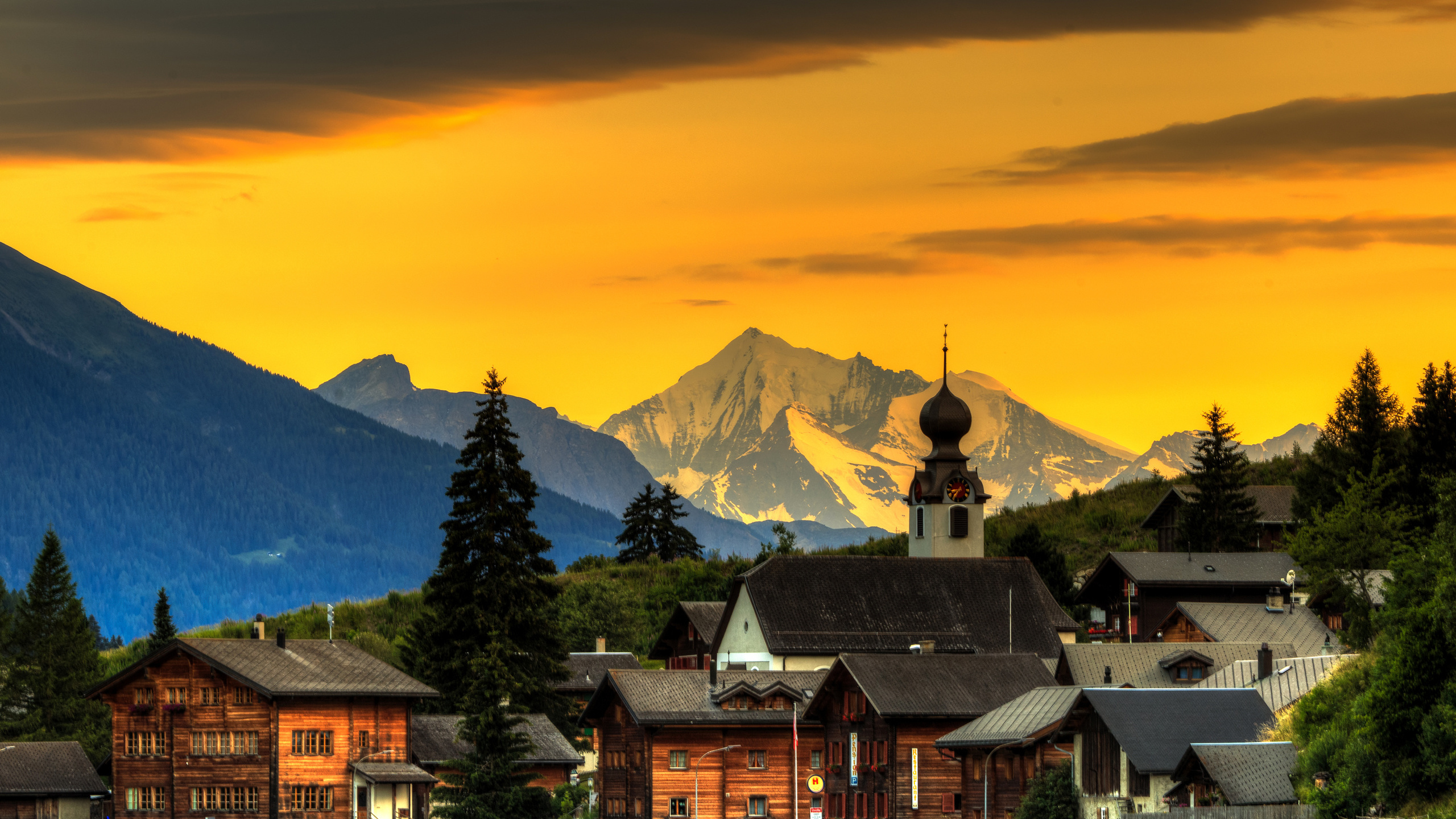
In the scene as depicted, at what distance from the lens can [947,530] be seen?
12594 centimetres

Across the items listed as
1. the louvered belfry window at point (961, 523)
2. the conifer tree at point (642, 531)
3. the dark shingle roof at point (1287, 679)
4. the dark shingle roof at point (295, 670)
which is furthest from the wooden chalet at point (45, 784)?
the conifer tree at point (642, 531)

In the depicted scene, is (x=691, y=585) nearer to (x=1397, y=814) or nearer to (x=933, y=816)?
(x=933, y=816)

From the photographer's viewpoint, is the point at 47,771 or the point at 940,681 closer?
the point at 940,681

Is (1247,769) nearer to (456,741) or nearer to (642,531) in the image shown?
(456,741)

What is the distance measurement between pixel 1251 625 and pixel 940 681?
20.8 m

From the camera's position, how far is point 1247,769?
6241 cm

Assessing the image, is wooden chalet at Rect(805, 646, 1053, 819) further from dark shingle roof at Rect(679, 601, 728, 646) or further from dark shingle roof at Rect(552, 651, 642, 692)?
dark shingle roof at Rect(552, 651, 642, 692)

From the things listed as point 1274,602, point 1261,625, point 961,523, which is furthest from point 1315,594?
point 961,523

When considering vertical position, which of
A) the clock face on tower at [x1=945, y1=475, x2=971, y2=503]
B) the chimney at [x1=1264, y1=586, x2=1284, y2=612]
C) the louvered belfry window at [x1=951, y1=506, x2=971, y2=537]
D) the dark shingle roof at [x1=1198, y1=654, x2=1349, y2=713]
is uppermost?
the clock face on tower at [x1=945, y1=475, x2=971, y2=503]

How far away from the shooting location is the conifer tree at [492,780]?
252 ft

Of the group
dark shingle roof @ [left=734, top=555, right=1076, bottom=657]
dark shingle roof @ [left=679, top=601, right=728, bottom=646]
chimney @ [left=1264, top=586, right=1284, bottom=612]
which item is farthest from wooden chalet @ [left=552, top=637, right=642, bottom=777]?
chimney @ [left=1264, top=586, right=1284, bottom=612]

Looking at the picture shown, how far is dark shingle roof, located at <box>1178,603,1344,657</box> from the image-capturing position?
99438mm

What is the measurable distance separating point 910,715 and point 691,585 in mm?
63917

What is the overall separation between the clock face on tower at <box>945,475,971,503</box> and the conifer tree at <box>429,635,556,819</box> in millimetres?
50912
